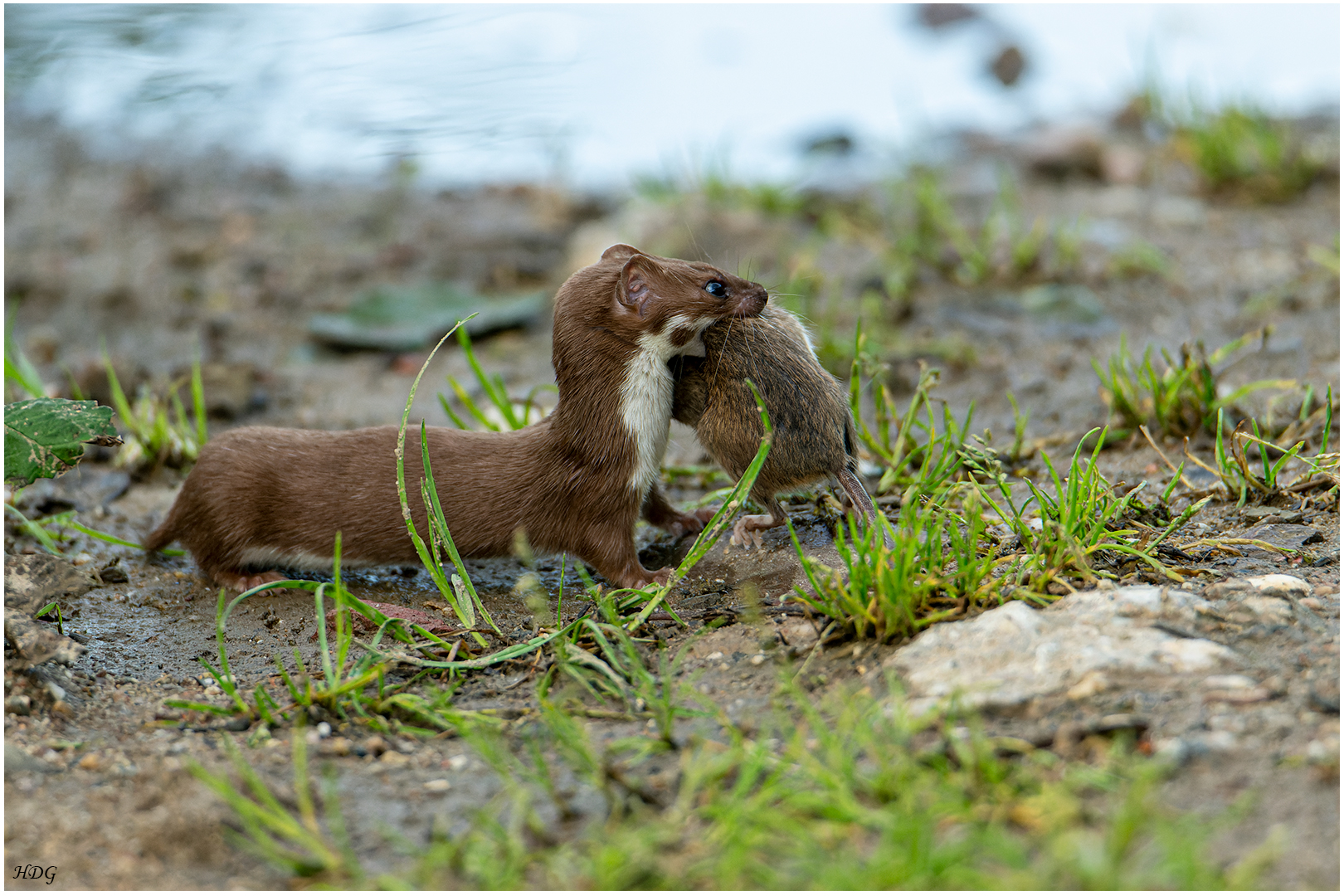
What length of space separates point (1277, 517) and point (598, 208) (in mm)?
5613

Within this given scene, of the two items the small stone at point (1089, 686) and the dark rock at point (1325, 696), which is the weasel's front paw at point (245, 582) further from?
the dark rock at point (1325, 696)

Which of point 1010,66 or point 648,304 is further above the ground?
point 1010,66

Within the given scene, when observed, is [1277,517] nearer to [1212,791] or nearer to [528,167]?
[1212,791]

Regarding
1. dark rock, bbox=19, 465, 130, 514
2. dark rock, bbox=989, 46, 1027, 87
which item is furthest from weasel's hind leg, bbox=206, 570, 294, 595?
dark rock, bbox=989, 46, 1027, 87

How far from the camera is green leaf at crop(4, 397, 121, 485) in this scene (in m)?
3.42

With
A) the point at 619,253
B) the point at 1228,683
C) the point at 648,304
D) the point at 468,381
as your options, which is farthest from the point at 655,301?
the point at 468,381

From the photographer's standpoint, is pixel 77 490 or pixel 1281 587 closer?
pixel 1281 587

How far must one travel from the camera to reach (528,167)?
916 centimetres

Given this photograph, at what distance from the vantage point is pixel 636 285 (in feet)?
12.5

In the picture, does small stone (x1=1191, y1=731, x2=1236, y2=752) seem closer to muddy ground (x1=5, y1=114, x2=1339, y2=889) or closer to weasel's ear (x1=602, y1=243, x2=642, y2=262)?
muddy ground (x1=5, y1=114, x2=1339, y2=889)

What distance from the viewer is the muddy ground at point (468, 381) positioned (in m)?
2.55

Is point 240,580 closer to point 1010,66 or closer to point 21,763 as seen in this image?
point 21,763

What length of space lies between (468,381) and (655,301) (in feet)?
8.70

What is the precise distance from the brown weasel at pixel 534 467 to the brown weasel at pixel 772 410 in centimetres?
11
